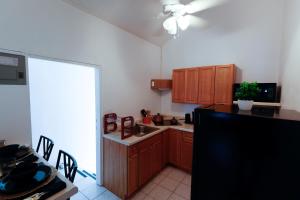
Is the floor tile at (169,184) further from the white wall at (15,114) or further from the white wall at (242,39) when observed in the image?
the white wall at (242,39)

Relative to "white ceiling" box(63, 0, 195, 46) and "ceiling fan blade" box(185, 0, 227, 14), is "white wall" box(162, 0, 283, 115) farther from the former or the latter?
"white ceiling" box(63, 0, 195, 46)

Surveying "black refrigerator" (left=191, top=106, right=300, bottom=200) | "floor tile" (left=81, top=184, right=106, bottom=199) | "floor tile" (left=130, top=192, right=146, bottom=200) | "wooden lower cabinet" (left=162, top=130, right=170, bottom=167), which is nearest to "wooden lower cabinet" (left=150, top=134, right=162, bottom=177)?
"wooden lower cabinet" (left=162, top=130, right=170, bottom=167)

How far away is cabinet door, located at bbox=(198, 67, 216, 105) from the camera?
2.62 m

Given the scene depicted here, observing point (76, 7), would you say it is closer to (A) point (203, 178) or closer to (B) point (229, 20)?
(A) point (203, 178)

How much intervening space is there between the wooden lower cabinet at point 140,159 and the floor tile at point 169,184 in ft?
0.72

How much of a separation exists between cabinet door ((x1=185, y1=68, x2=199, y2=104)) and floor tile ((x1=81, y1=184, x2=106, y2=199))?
2213 mm

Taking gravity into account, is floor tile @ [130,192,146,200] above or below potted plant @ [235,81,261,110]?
below

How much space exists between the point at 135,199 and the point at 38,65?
301cm

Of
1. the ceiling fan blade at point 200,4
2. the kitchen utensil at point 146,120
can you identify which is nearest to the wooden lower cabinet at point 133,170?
the kitchen utensil at point 146,120

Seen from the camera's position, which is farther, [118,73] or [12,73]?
[118,73]

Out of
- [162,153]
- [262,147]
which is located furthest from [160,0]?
[162,153]

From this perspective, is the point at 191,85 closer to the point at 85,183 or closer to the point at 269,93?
the point at 269,93

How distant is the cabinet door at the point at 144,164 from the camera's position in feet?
7.33

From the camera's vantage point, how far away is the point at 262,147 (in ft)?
2.46
